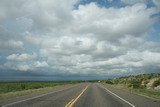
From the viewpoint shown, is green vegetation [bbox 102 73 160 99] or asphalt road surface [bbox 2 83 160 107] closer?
asphalt road surface [bbox 2 83 160 107]

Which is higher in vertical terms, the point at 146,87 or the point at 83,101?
the point at 146,87

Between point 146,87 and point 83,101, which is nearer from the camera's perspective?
point 83,101

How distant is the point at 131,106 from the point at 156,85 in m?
45.7

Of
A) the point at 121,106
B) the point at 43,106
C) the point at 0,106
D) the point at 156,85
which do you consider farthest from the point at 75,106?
the point at 156,85

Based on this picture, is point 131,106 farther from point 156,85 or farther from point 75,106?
point 156,85

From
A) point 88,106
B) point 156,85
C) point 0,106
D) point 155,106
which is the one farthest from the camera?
point 156,85

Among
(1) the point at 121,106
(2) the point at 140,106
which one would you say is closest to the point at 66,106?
(1) the point at 121,106

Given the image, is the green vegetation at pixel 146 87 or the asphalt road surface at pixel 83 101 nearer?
the asphalt road surface at pixel 83 101

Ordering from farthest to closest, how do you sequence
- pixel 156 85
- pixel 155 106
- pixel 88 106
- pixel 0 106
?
1. pixel 156 85
2. pixel 155 106
3. pixel 88 106
4. pixel 0 106

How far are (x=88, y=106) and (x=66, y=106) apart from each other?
1382 mm

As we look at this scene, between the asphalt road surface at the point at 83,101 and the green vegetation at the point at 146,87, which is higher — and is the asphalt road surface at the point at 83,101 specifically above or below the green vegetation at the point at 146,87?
below

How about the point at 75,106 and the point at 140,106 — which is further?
→ the point at 140,106

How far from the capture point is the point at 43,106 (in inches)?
697

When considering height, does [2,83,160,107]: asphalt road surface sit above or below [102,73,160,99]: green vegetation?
below
